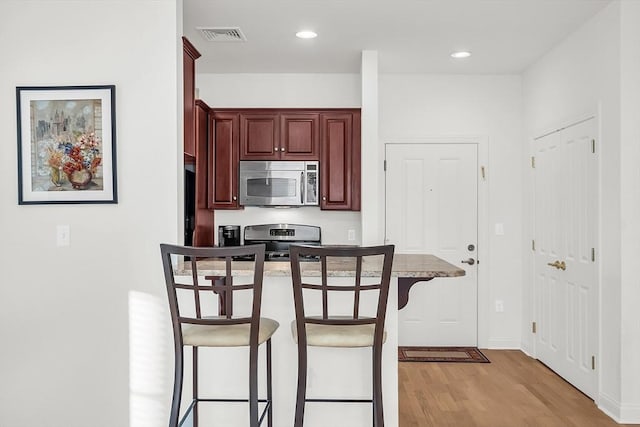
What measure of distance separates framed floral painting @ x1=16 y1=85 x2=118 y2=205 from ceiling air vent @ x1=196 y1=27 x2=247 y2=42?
4.42 ft

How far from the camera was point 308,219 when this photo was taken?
5340mm

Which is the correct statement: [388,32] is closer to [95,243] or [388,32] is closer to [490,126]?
[490,126]

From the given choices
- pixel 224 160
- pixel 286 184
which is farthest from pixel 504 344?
pixel 224 160

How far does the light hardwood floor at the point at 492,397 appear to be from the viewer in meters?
3.32

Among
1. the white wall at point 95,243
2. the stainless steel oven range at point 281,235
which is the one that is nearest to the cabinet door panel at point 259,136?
the stainless steel oven range at point 281,235

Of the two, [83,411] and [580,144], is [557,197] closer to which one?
[580,144]

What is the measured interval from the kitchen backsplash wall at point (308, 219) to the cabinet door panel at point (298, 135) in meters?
0.59

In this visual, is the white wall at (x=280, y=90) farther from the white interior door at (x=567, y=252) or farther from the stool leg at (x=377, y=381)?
the stool leg at (x=377, y=381)

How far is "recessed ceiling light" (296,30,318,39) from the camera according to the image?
13.1 feet

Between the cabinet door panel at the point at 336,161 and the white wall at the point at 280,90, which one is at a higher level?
the white wall at the point at 280,90

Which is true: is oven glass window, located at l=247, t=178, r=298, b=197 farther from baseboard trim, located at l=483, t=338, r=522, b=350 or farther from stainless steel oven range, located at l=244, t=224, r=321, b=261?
baseboard trim, located at l=483, t=338, r=522, b=350

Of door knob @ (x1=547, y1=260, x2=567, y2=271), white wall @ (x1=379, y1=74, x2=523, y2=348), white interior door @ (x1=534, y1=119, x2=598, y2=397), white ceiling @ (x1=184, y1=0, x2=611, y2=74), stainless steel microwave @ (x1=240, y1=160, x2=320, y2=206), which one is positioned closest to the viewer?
white ceiling @ (x1=184, y1=0, x2=611, y2=74)

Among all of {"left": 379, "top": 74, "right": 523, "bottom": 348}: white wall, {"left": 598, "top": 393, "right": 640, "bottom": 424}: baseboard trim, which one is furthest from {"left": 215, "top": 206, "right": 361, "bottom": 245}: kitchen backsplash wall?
{"left": 598, "top": 393, "right": 640, "bottom": 424}: baseboard trim

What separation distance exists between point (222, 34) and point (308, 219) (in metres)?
2.04
